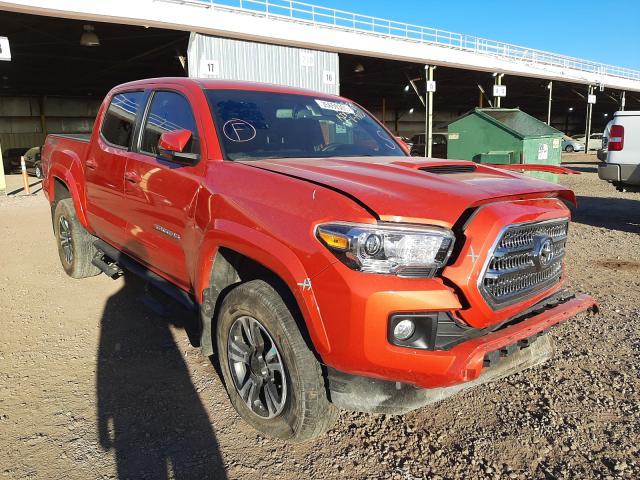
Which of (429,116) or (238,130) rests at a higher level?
(429,116)

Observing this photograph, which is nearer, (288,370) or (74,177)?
(288,370)

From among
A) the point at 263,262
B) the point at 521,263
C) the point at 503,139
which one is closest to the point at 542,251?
the point at 521,263

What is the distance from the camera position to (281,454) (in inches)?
104

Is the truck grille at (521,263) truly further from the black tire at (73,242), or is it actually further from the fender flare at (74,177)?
the black tire at (73,242)

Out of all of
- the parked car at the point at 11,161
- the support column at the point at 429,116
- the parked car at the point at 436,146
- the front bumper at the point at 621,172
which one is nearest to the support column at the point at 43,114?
the parked car at the point at 11,161

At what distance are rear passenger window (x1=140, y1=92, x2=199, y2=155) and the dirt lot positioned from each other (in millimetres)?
1605

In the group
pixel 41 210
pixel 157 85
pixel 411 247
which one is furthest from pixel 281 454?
pixel 41 210

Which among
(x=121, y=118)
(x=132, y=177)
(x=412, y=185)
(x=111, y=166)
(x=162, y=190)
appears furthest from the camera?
(x=121, y=118)

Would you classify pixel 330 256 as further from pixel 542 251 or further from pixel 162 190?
pixel 162 190

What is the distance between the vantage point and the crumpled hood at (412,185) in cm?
216

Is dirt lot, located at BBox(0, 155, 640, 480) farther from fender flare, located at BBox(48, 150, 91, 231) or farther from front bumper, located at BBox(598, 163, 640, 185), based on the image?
front bumper, located at BBox(598, 163, 640, 185)

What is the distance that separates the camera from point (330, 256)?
216 cm

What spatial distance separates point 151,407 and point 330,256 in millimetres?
1728

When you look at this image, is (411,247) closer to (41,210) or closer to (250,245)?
(250,245)
